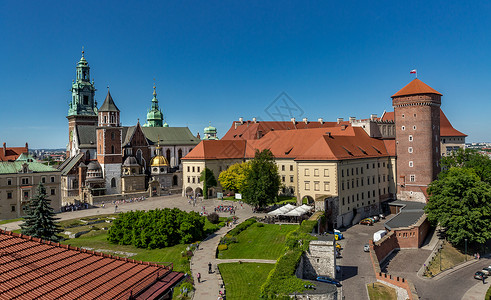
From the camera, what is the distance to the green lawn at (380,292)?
102 ft

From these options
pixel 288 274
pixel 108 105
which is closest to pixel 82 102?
pixel 108 105

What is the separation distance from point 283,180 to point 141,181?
110 ft

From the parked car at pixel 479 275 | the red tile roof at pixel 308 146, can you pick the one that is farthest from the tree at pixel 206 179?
the parked car at pixel 479 275

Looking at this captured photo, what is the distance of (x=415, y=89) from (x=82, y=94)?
7445cm

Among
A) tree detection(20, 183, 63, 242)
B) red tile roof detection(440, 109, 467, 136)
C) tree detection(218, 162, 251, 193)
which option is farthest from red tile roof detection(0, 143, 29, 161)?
red tile roof detection(440, 109, 467, 136)

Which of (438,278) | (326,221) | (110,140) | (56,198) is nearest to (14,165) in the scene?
(56,198)

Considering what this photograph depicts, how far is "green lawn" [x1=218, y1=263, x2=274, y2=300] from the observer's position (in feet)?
92.3

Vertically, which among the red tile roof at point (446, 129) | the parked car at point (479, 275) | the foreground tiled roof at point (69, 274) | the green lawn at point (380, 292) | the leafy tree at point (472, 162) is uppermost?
the red tile roof at point (446, 129)

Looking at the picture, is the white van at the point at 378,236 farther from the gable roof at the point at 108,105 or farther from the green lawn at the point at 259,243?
the gable roof at the point at 108,105

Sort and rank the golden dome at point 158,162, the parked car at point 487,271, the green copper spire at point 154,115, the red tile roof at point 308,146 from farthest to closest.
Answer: the green copper spire at point 154,115 → the golden dome at point 158,162 → the red tile roof at point 308,146 → the parked car at point 487,271

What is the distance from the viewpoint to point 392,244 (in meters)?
45.9

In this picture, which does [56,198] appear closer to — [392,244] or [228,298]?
[228,298]

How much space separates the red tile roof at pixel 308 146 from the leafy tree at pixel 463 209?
13.1 m

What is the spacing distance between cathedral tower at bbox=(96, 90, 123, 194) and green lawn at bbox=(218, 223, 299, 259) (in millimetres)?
45092
